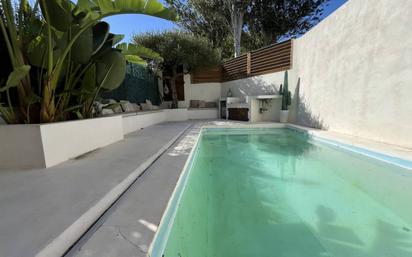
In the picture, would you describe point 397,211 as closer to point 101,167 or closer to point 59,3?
point 101,167

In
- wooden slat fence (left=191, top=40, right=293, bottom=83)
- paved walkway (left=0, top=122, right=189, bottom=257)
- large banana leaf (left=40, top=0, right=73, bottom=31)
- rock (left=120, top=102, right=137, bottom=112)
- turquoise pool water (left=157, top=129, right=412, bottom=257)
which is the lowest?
turquoise pool water (left=157, top=129, right=412, bottom=257)

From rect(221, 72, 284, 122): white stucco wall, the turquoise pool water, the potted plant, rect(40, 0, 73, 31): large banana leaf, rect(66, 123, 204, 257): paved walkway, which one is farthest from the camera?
rect(221, 72, 284, 122): white stucco wall

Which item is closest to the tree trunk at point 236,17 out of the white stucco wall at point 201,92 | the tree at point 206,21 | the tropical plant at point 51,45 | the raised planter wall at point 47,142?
the tree at point 206,21

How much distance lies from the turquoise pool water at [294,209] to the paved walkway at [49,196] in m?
0.75

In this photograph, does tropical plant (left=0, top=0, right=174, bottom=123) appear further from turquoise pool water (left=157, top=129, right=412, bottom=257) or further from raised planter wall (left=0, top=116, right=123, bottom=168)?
turquoise pool water (left=157, top=129, right=412, bottom=257)

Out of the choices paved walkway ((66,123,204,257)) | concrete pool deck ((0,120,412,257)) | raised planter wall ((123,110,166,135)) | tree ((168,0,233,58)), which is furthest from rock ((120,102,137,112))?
tree ((168,0,233,58))

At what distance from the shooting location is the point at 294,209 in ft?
8.18

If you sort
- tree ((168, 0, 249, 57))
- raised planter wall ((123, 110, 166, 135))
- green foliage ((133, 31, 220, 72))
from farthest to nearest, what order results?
1. tree ((168, 0, 249, 57))
2. green foliage ((133, 31, 220, 72))
3. raised planter wall ((123, 110, 166, 135))

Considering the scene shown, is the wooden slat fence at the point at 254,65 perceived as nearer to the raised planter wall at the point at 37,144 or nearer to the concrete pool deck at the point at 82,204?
the concrete pool deck at the point at 82,204

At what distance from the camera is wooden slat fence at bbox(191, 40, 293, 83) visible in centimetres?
920

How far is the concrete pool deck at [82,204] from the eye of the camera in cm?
127

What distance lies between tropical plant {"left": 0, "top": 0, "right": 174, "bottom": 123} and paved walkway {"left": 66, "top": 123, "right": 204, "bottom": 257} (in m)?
1.79

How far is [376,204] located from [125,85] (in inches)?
302

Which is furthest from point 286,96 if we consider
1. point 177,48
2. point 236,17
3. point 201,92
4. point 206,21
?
point 206,21
